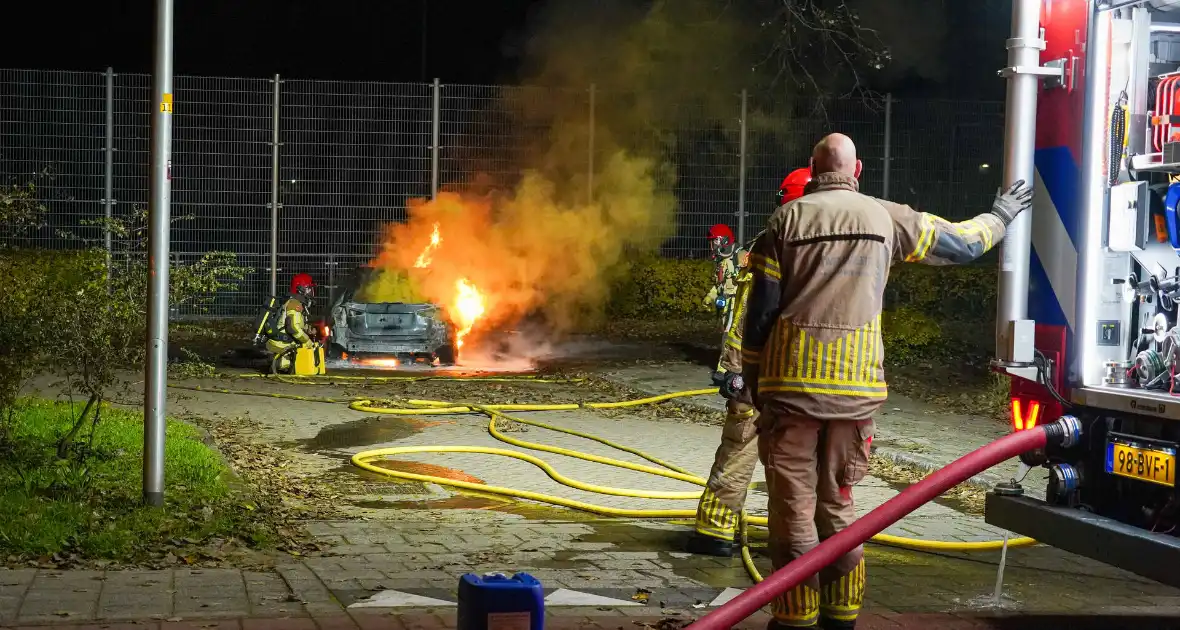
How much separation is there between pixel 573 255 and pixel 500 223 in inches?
56.5

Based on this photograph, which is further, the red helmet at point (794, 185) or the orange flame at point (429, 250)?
the orange flame at point (429, 250)

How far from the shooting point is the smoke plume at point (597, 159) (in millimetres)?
21000

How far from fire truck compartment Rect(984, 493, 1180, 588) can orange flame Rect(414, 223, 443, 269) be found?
13.5 meters

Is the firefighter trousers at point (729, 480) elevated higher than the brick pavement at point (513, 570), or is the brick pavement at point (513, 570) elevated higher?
the firefighter trousers at point (729, 480)

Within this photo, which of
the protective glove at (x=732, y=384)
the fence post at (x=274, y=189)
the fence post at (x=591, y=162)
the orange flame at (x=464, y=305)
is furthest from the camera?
the fence post at (x=591, y=162)

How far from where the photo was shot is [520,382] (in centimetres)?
1530

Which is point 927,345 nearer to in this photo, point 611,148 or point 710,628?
point 611,148

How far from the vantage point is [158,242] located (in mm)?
7320

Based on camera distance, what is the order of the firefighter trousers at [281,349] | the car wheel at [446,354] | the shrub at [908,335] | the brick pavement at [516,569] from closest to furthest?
the brick pavement at [516,569], the firefighter trousers at [281,349], the car wheel at [446,354], the shrub at [908,335]

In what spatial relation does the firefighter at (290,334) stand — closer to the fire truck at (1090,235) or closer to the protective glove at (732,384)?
the protective glove at (732,384)

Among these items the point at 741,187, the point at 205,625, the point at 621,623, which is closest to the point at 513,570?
the point at 621,623

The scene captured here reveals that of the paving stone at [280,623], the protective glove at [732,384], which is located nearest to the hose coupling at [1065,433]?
the protective glove at [732,384]

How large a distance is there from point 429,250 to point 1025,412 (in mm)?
14281

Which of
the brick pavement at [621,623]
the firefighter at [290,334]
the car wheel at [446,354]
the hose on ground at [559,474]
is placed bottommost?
the brick pavement at [621,623]
